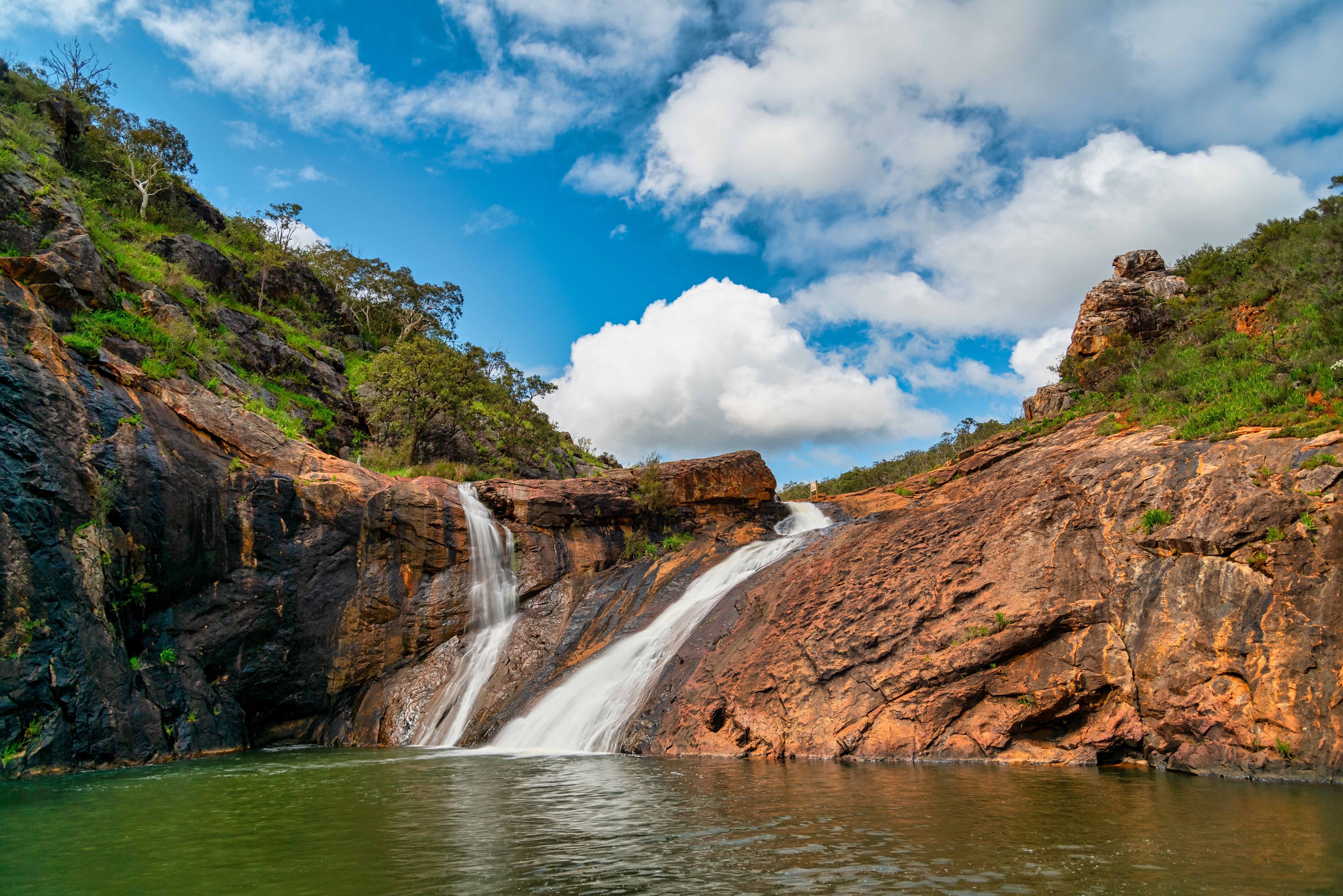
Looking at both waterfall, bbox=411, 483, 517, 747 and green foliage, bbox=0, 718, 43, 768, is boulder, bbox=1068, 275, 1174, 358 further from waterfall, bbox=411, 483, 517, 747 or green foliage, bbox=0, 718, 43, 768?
green foliage, bbox=0, 718, 43, 768

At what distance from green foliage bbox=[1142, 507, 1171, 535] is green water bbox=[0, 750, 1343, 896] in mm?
4765

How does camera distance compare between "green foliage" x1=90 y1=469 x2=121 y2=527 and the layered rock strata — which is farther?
the layered rock strata

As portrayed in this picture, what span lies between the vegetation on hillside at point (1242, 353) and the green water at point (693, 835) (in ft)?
28.1

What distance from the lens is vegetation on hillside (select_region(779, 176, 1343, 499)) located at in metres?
14.9

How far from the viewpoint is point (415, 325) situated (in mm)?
57875

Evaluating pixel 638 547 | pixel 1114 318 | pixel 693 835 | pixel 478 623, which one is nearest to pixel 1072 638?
pixel 693 835

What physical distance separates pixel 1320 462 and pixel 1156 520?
2.65 meters

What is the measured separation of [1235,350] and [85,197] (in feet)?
144

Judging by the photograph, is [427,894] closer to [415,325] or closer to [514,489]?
[514,489]

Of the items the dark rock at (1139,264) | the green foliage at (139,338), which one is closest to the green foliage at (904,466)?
the dark rock at (1139,264)

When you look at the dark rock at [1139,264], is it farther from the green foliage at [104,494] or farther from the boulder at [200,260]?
the boulder at [200,260]

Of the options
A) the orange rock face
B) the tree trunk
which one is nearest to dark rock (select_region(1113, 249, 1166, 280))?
the orange rock face

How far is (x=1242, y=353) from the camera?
65.2 ft

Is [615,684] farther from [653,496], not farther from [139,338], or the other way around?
[139,338]
